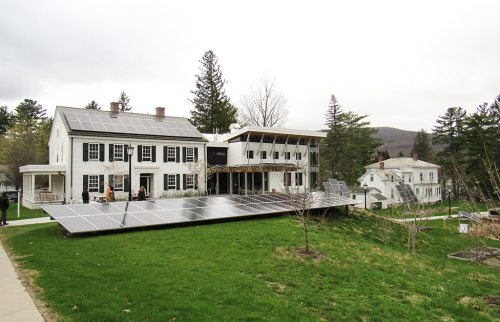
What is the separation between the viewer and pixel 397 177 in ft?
159

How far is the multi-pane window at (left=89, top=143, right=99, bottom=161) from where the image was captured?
26.3m

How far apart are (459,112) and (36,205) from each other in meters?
75.0

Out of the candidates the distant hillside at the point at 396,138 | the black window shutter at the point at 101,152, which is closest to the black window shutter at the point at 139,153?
the black window shutter at the point at 101,152

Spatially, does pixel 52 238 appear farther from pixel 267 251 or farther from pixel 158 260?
pixel 267 251

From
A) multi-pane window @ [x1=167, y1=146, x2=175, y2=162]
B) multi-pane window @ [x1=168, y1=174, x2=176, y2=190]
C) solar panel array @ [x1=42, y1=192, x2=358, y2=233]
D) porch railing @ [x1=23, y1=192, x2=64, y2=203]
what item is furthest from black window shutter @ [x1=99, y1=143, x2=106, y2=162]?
solar panel array @ [x1=42, y1=192, x2=358, y2=233]

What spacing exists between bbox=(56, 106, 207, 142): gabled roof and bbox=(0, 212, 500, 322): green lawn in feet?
51.4

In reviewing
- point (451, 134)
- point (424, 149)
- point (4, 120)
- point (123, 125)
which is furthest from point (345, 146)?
point (4, 120)

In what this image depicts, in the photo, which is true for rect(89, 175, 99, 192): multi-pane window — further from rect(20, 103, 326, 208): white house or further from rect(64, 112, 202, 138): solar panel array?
rect(64, 112, 202, 138): solar panel array

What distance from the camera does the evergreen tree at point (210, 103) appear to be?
53969 millimetres

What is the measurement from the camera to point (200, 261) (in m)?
8.65

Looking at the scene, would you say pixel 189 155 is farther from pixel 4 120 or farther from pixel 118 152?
pixel 4 120

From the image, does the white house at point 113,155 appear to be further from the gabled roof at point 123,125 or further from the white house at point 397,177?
the white house at point 397,177

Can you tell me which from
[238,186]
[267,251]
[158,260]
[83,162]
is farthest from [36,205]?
[267,251]

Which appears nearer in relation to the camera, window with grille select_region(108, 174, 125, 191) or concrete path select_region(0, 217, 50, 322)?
concrete path select_region(0, 217, 50, 322)
